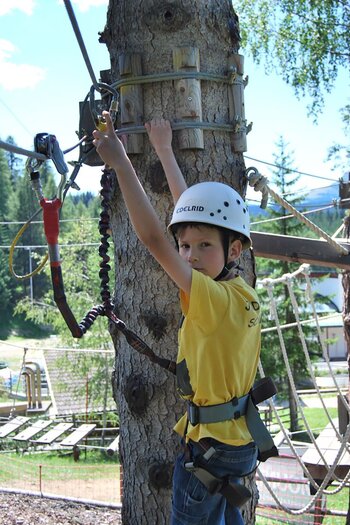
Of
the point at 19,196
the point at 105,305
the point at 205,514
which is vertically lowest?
the point at 205,514

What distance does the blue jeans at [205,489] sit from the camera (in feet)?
6.83

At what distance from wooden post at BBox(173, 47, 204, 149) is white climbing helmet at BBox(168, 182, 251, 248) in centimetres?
32

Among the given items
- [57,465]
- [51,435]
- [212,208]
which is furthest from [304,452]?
[212,208]

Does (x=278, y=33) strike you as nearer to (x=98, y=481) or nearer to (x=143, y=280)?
(x=98, y=481)

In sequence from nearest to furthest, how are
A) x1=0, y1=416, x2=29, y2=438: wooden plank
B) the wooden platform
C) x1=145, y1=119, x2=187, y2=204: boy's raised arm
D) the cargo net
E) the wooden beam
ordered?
1. x1=145, y1=119, x2=187, y2=204: boy's raised arm
2. the wooden beam
3. the cargo net
4. the wooden platform
5. x1=0, y1=416, x2=29, y2=438: wooden plank

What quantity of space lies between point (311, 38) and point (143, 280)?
32.2 feet

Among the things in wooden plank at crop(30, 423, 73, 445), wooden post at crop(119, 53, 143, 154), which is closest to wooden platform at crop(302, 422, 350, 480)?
wooden post at crop(119, 53, 143, 154)

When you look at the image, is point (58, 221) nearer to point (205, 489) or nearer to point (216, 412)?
point (216, 412)

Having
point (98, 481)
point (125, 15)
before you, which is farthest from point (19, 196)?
point (125, 15)

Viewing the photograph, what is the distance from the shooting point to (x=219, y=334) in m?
2.01

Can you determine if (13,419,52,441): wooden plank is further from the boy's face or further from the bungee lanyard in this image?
the boy's face

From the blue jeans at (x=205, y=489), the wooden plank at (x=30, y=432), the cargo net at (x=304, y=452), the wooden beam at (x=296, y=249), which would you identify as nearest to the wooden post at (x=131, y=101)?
the blue jeans at (x=205, y=489)

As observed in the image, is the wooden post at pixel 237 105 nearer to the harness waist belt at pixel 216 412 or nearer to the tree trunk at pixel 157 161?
the tree trunk at pixel 157 161

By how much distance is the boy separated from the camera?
2004mm
